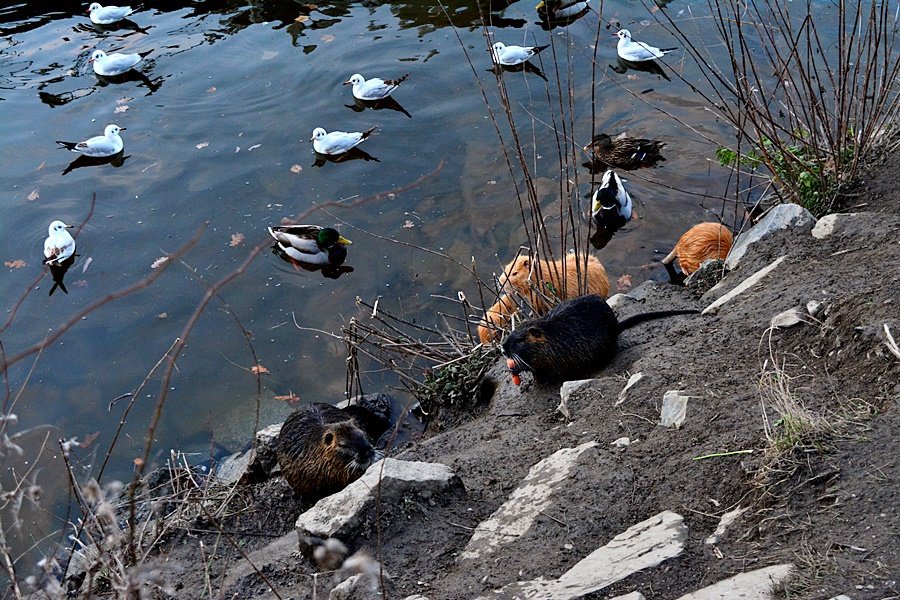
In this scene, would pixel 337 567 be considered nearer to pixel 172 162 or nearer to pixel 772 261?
pixel 772 261

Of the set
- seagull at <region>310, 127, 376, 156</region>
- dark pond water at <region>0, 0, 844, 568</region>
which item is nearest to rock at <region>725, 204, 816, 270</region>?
dark pond water at <region>0, 0, 844, 568</region>

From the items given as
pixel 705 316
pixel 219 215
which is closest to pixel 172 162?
pixel 219 215

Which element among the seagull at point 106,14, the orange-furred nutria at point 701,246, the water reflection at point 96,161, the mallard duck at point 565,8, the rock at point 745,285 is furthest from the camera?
the seagull at point 106,14

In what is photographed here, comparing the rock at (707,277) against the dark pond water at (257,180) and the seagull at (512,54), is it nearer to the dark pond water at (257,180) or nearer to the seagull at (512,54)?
the dark pond water at (257,180)

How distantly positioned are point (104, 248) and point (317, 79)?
4.46m

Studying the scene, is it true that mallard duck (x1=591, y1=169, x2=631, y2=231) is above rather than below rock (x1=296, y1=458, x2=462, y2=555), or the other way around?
below

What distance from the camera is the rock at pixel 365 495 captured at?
4.03 meters

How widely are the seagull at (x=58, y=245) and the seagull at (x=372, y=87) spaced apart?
441 centimetres

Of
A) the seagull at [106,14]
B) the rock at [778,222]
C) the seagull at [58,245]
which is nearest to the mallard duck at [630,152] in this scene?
the rock at [778,222]

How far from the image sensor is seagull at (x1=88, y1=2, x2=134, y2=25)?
48.3ft

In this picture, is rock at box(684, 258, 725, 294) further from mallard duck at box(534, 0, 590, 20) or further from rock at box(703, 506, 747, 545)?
mallard duck at box(534, 0, 590, 20)

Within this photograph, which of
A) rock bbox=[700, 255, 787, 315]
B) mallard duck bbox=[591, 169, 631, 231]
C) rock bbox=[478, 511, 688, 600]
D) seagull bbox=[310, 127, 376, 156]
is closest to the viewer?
rock bbox=[478, 511, 688, 600]

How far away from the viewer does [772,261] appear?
576 cm

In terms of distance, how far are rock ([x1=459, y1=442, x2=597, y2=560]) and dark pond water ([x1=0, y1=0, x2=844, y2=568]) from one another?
10.8ft
